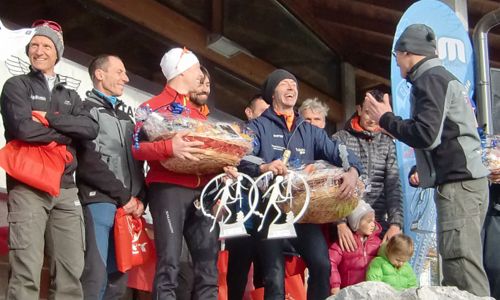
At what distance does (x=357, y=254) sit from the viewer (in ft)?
17.0

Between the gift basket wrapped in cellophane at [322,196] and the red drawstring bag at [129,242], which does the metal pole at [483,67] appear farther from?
the red drawstring bag at [129,242]

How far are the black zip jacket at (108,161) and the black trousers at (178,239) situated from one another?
0.67 ft

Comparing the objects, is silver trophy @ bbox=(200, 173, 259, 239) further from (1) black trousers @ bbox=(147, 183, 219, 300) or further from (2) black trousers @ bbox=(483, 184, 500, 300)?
(2) black trousers @ bbox=(483, 184, 500, 300)

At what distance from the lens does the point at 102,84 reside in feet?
15.8

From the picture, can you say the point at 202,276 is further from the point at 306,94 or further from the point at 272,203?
the point at 306,94

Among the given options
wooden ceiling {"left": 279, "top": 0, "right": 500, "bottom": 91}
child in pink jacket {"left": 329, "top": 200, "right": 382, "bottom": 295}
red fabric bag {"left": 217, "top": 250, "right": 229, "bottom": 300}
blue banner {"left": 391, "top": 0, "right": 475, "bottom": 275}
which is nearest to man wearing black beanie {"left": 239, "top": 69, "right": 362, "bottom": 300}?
red fabric bag {"left": 217, "top": 250, "right": 229, "bottom": 300}

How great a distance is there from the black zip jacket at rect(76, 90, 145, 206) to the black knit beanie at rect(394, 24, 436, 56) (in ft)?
5.63

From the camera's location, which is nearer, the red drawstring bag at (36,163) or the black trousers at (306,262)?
the red drawstring bag at (36,163)

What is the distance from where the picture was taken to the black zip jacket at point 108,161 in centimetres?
442

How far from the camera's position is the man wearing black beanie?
4.61 m

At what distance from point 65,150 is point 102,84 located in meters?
0.68

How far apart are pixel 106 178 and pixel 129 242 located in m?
0.40

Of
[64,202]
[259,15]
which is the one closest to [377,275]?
[64,202]

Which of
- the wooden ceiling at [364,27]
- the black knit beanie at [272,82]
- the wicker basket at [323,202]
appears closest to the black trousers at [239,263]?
the wicker basket at [323,202]
